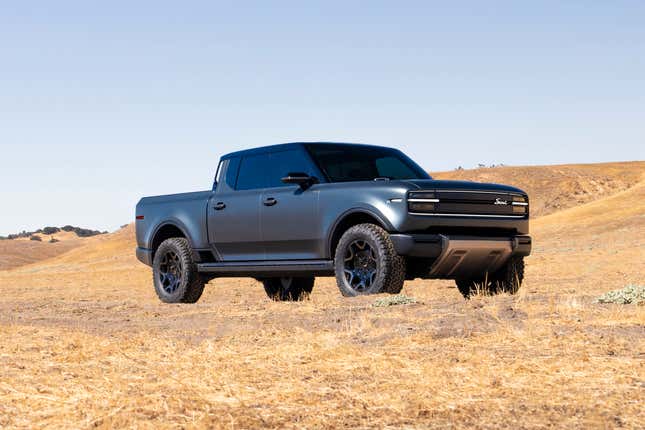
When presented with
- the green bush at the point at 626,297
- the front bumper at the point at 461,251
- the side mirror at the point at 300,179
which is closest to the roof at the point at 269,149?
the side mirror at the point at 300,179

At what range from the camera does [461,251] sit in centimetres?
1103

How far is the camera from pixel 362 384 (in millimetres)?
6309

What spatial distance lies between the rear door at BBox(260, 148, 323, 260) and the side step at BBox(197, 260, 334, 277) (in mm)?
90

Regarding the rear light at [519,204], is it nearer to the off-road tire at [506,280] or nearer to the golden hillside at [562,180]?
the off-road tire at [506,280]

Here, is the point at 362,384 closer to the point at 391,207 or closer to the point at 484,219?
the point at 391,207

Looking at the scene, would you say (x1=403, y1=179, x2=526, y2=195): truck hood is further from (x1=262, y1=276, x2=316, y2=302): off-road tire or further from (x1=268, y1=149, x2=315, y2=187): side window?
(x1=262, y1=276, x2=316, y2=302): off-road tire

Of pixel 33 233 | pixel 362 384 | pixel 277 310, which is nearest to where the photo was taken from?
pixel 362 384

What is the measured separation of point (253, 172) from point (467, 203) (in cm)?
326

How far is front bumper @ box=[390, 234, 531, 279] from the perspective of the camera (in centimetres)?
1081

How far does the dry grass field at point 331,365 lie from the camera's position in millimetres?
5496

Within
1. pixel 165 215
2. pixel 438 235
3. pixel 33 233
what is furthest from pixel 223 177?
pixel 33 233

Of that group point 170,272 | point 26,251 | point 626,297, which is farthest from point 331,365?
point 26,251

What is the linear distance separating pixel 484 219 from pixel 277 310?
2780 mm

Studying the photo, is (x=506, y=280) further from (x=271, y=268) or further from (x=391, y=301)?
(x=271, y=268)
